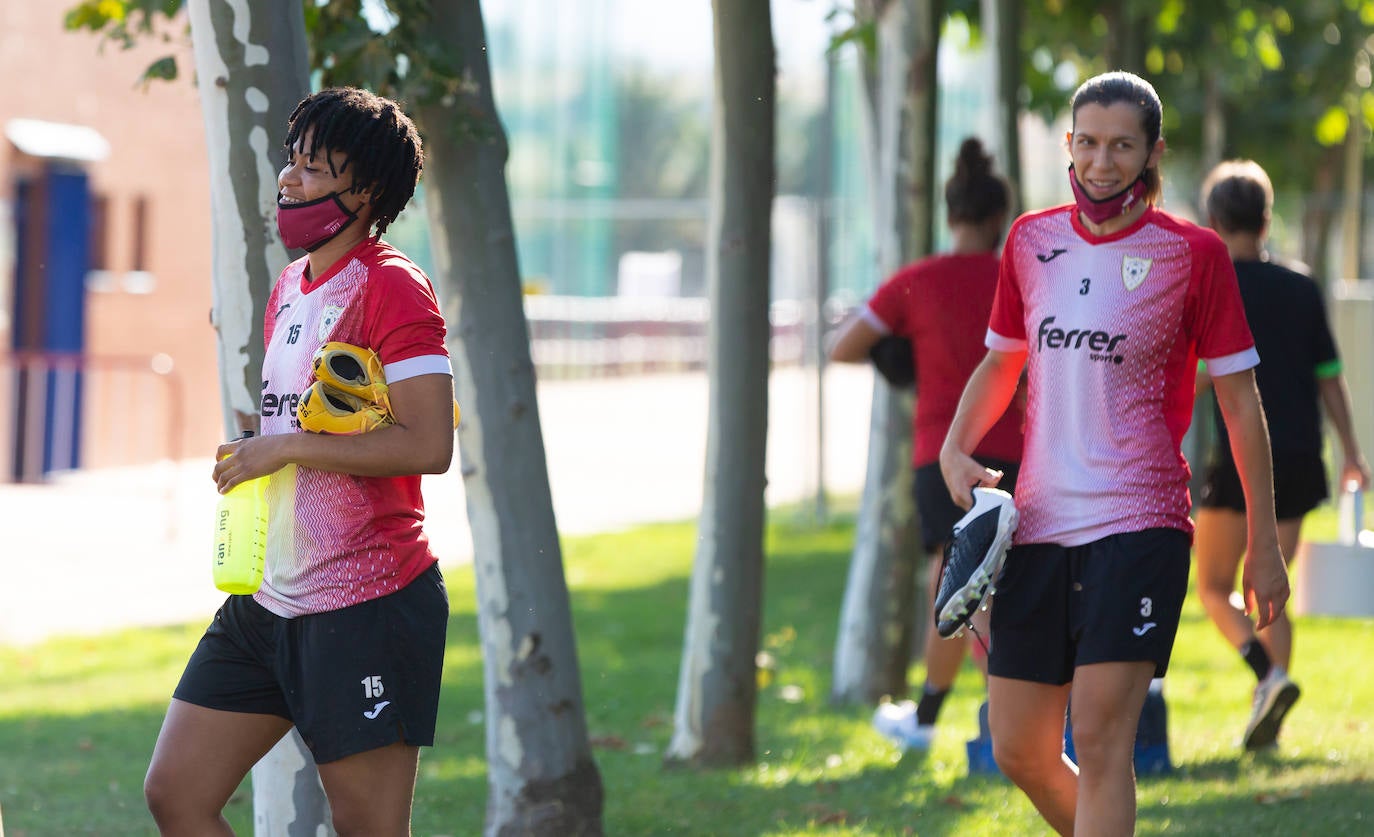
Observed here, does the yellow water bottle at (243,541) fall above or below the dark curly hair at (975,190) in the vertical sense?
below

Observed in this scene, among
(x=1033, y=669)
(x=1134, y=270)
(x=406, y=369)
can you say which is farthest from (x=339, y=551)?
(x=1134, y=270)

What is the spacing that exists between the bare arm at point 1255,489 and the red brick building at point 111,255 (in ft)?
40.7

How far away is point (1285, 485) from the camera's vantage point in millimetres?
7219

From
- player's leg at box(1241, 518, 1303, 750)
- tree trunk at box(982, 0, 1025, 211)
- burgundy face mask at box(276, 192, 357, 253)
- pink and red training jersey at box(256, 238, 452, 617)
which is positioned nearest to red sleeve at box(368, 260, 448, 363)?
pink and red training jersey at box(256, 238, 452, 617)

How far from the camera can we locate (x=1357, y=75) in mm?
19000

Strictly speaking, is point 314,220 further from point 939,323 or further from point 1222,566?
point 1222,566

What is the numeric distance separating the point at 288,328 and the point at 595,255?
40.9m

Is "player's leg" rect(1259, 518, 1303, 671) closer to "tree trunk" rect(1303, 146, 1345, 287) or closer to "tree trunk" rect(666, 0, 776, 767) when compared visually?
"tree trunk" rect(666, 0, 776, 767)

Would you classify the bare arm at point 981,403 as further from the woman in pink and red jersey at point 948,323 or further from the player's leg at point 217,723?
the woman in pink and red jersey at point 948,323

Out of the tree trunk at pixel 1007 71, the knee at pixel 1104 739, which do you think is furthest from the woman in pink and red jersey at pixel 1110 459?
the tree trunk at pixel 1007 71

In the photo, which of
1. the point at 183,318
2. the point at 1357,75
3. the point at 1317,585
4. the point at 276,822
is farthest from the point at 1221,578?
the point at 183,318

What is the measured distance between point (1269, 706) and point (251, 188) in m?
4.36

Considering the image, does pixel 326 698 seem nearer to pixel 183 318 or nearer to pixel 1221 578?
pixel 1221 578

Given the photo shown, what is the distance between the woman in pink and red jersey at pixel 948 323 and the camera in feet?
21.7
